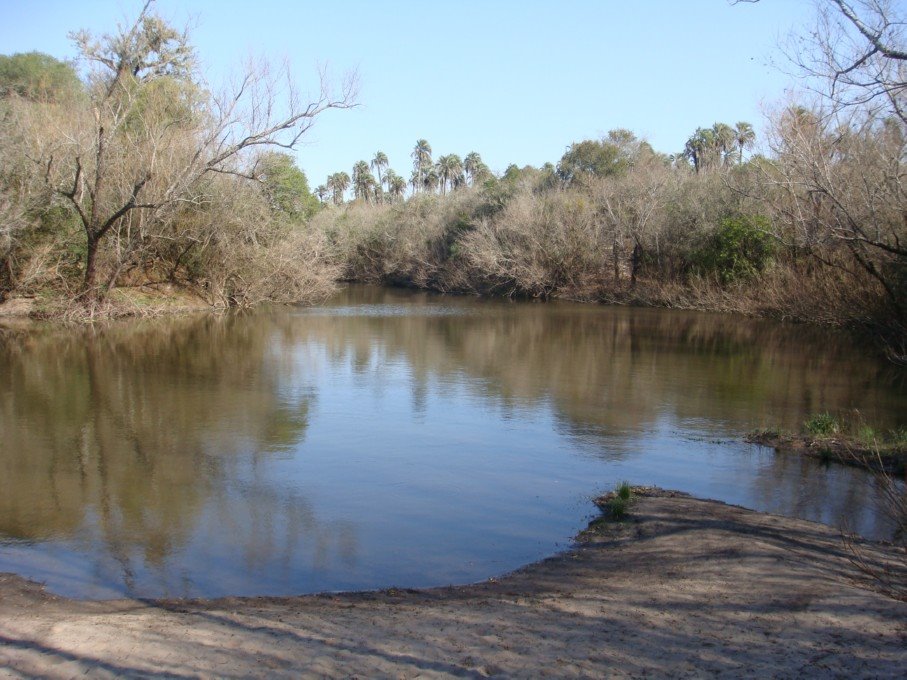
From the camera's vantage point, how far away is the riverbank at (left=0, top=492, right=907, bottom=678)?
459cm

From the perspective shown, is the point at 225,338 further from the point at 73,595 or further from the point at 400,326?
the point at 73,595

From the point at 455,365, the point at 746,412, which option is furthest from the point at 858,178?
the point at 455,365

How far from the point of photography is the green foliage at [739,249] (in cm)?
3719

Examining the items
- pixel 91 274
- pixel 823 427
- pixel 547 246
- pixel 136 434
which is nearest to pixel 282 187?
pixel 91 274

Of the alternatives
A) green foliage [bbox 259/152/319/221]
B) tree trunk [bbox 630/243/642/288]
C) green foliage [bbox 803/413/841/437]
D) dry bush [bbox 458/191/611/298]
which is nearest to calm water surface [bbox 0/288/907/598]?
green foliage [bbox 803/413/841/437]

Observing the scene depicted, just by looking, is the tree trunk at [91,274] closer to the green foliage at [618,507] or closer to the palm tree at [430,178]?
the green foliage at [618,507]

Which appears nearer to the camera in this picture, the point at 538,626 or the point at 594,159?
the point at 538,626

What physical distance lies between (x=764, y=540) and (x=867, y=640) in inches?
106

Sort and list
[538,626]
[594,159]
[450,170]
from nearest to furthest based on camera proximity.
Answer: [538,626] < [594,159] < [450,170]

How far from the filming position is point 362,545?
8367 mm

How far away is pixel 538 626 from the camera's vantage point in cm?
539

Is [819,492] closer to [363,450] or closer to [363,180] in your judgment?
[363,450]

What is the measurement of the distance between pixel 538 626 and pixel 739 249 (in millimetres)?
36598

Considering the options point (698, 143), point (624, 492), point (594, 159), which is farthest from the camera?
point (698, 143)
